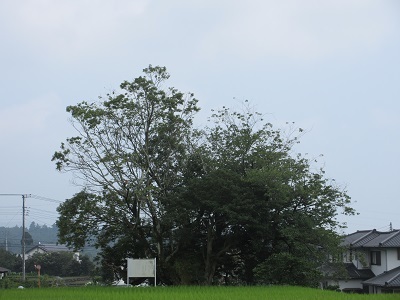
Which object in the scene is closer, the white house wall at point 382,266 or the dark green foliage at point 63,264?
the white house wall at point 382,266

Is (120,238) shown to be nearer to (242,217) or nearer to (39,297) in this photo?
(242,217)

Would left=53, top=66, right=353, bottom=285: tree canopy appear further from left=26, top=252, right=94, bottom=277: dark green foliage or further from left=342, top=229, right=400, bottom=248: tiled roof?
left=26, top=252, right=94, bottom=277: dark green foliage

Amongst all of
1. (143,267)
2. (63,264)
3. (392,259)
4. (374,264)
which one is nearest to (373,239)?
(374,264)

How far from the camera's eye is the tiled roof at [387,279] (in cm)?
3409

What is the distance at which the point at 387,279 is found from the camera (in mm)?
35250

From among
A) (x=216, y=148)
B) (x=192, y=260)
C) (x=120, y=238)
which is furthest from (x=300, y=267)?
(x=120, y=238)

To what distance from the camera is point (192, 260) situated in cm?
2811

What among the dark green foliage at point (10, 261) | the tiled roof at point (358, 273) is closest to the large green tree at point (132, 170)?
the tiled roof at point (358, 273)

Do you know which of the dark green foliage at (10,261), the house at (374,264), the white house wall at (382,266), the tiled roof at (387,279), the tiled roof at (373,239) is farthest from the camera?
the dark green foliage at (10,261)

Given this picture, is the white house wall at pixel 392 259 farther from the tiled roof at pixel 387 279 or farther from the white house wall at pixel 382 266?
the tiled roof at pixel 387 279

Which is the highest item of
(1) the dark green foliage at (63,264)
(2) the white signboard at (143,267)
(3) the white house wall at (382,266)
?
(2) the white signboard at (143,267)

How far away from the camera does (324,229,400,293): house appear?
36438 millimetres

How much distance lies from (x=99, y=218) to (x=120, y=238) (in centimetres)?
252

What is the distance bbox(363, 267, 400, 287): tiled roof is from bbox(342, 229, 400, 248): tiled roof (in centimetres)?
187
